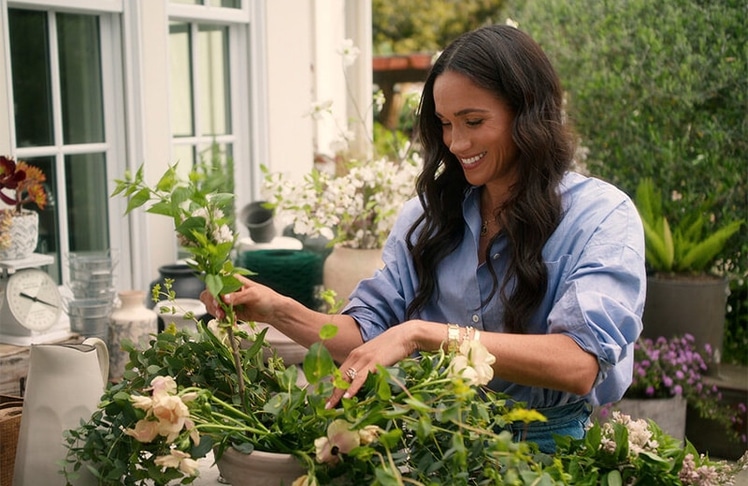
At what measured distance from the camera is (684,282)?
15.1ft

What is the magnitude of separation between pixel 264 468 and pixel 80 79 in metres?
2.50

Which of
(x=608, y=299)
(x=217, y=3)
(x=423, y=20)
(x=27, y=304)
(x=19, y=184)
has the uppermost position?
(x=423, y=20)

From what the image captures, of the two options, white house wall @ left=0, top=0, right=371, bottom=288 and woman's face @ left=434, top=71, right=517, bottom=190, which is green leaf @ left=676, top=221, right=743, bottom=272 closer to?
white house wall @ left=0, top=0, right=371, bottom=288

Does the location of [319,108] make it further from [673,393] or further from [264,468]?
[264,468]

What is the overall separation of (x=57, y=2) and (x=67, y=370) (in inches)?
79.8

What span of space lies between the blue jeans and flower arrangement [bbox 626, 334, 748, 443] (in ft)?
8.27

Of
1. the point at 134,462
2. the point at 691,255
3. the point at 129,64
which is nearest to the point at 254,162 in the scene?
the point at 129,64

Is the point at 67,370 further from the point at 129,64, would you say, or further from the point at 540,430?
the point at 129,64

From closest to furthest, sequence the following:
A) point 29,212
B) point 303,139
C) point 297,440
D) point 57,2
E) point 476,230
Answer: point 297,440 → point 476,230 → point 29,212 → point 57,2 → point 303,139

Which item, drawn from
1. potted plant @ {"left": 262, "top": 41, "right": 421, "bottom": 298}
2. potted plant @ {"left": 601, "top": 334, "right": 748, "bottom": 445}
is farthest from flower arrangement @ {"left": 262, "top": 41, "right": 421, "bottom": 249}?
potted plant @ {"left": 601, "top": 334, "right": 748, "bottom": 445}

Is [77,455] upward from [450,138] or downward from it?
downward

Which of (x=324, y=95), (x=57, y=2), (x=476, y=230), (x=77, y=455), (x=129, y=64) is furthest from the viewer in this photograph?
(x=324, y=95)

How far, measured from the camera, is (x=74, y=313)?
10.2ft

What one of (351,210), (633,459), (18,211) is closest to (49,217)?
(18,211)
